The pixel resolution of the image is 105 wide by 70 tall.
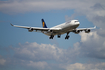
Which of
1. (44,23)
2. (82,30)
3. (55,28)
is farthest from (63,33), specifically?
(44,23)

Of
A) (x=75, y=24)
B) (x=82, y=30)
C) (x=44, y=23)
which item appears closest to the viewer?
(x=75, y=24)

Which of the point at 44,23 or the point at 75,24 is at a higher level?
the point at 44,23

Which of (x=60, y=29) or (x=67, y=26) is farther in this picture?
(x=60, y=29)

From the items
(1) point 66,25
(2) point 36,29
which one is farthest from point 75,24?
(2) point 36,29

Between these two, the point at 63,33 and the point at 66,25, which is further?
the point at 63,33

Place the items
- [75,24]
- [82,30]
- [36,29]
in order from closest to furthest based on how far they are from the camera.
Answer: [75,24] < [36,29] < [82,30]

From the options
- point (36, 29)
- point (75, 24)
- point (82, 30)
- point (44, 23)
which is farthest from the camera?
point (44, 23)

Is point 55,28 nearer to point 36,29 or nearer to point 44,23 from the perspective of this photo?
point 36,29

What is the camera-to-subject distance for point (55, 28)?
112 m

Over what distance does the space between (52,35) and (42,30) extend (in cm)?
562

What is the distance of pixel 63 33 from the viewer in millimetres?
113438

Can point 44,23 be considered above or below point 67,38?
above

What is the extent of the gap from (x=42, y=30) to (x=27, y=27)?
8.92m

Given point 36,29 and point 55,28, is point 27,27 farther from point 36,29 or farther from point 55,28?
point 55,28
